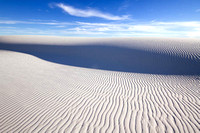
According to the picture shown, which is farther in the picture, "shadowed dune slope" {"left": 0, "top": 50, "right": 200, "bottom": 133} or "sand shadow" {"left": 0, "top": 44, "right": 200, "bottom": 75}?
"sand shadow" {"left": 0, "top": 44, "right": 200, "bottom": 75}

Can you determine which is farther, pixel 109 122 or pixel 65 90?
pixel 65 90

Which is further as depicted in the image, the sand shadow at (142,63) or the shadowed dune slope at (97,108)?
the sand shadow at (142,63)

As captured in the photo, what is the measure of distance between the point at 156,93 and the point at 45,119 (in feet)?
16.8

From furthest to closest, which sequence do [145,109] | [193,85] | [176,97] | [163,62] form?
1. [163,62]
2. [193,85]
3. [176,97]
4. [145,109]

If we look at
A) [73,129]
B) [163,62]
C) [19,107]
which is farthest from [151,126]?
[163,62]

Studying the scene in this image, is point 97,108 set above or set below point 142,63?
below

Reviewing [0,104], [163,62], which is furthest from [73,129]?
[163,62]

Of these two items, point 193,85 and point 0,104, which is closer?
point 0,104

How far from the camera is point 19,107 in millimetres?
4559

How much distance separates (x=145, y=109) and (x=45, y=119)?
11.7 ft

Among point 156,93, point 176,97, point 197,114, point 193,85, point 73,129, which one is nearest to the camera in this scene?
point 73,129

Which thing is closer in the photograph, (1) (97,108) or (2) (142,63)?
(1) (97,108)

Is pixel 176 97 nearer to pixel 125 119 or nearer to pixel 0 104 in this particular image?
pixel 125 119

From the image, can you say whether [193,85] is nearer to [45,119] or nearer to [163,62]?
[163,62]
